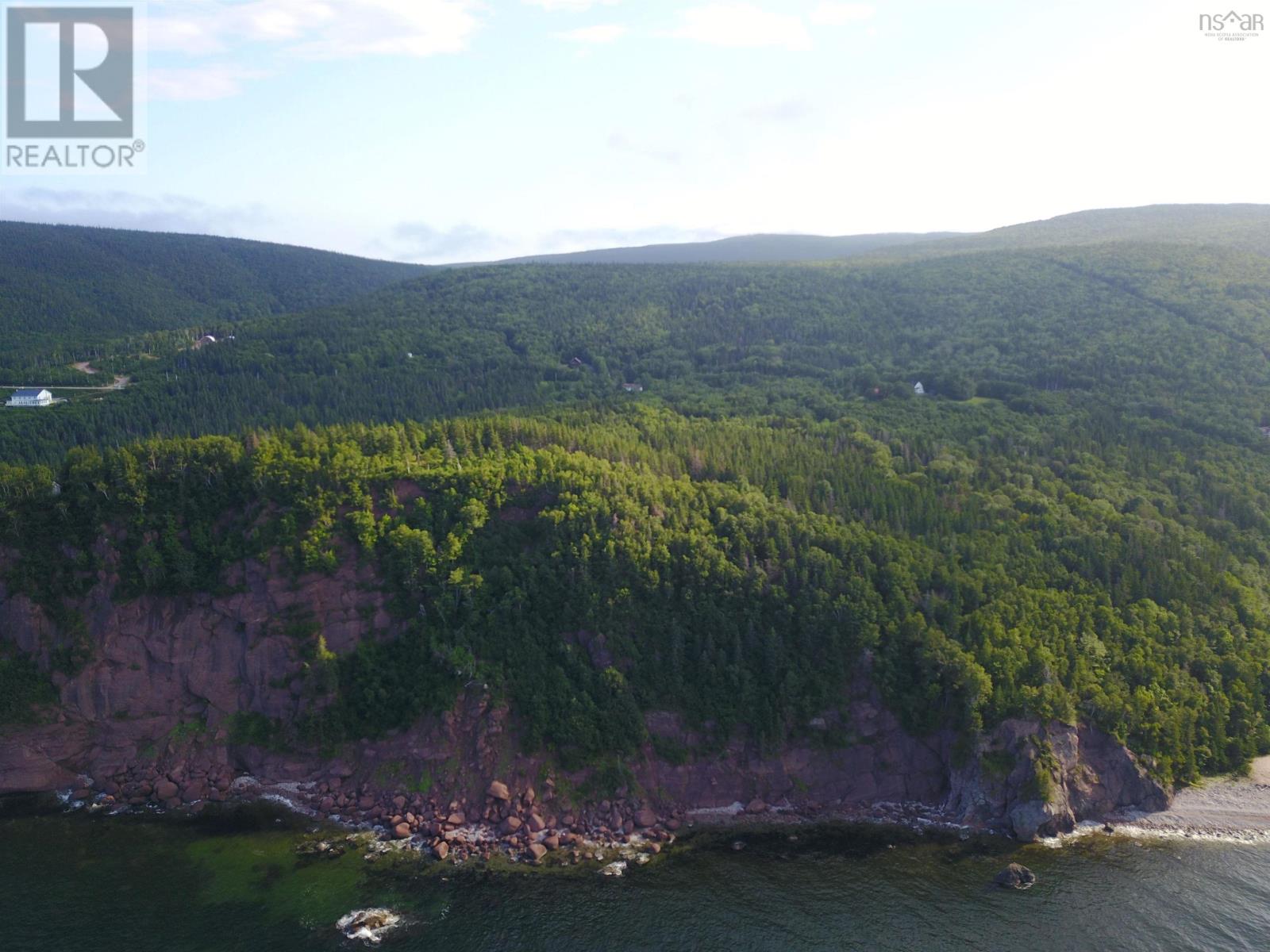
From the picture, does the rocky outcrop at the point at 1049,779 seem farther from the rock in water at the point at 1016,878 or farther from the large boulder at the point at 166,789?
the large boulder at the point at 166,789

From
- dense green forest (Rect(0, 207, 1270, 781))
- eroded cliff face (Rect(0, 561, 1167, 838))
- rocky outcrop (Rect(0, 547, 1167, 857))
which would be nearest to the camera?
rocky outcrop (Rect(0, 547, 1167, 857))

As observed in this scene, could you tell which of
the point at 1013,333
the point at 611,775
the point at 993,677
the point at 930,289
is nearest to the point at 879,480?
the point at 993,677

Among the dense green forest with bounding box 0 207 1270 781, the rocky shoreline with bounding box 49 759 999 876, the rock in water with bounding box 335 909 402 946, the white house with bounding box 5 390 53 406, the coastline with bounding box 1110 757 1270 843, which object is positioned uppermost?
the white house with bounding box 5 390 53 406

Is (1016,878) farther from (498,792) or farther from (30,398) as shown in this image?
(30,398)

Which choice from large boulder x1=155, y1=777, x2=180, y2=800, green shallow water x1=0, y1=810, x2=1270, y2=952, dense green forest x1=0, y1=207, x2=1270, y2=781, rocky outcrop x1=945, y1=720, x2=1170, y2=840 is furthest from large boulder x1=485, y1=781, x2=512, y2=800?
rocky outcrop x1=945, y1=720, x2=1170, y2=840

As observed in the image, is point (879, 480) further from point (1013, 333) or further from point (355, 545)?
point (1013, 333)

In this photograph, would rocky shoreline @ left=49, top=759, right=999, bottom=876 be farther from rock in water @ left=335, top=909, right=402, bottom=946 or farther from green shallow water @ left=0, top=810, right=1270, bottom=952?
rock in water @ left=335, top=909, right=402, bottom=946
